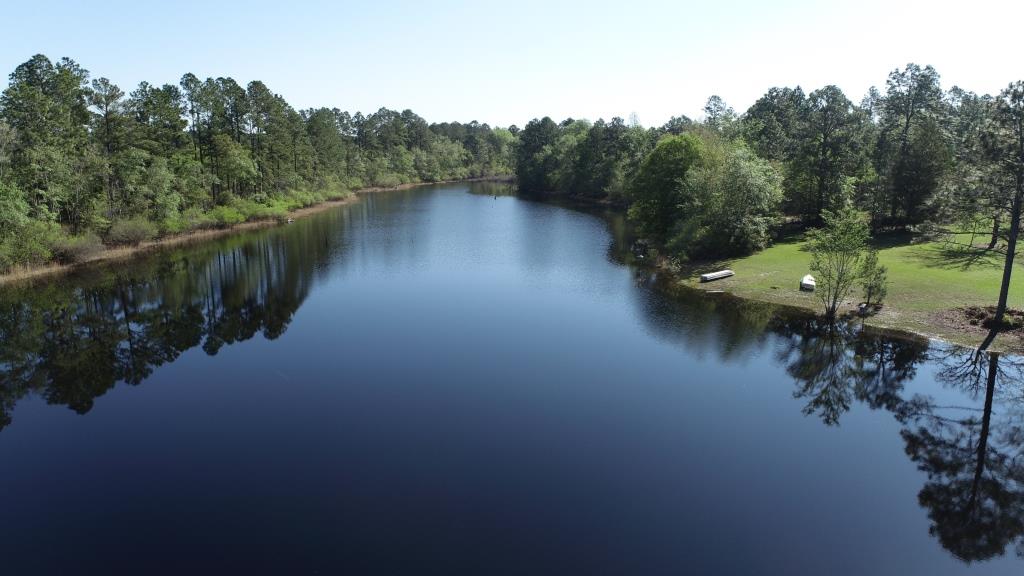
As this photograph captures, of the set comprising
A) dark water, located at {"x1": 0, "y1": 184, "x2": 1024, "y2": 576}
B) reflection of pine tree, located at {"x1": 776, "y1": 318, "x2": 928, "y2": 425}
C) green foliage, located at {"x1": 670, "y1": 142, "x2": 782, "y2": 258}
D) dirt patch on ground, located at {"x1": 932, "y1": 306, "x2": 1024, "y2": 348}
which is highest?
green foliage, located at {"x1": 670, "y1": 142, "x2": 782, "y2": 258}

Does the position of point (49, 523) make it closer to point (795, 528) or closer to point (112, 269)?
point (795, 528)

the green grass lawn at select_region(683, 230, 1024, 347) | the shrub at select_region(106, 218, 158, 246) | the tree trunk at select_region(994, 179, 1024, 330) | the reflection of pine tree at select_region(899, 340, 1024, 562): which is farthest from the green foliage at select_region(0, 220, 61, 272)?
the tree trunk at select_region(994, 179, 1024, 330)

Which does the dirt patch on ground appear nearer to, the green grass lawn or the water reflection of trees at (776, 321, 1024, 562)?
the green grass lawn

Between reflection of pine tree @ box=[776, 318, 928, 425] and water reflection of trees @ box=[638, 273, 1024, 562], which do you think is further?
reflection of pine tree @ box=[776, 318, 928, 425]

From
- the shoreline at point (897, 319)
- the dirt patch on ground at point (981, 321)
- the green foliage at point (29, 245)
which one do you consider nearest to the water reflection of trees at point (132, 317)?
the green foliage at point (29, 245)

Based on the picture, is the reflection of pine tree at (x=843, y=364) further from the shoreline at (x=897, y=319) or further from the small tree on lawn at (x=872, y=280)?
the small tree on lawn at (x=872, y=280)

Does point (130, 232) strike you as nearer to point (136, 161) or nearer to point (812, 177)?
point (136, 161)

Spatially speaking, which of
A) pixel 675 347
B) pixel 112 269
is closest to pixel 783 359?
pixel 675 347
